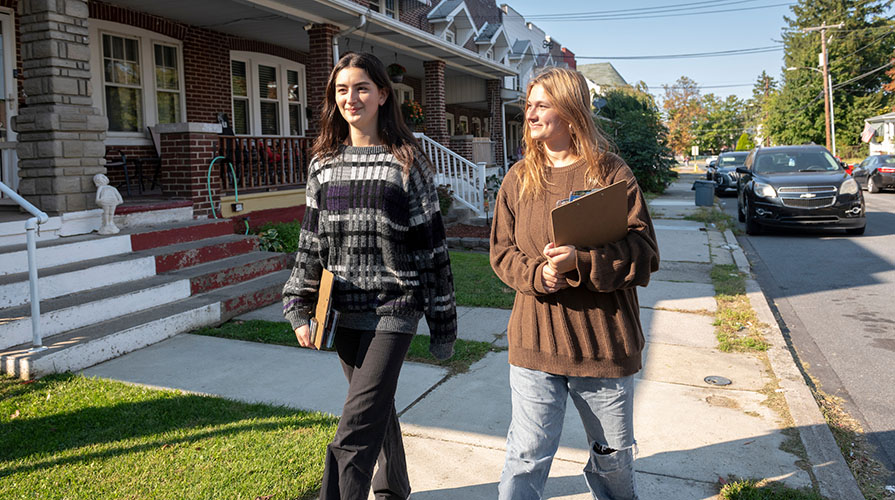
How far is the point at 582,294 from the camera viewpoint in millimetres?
2404

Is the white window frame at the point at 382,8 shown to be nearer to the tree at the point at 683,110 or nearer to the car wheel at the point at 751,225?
the car wheel at the point at 751,225

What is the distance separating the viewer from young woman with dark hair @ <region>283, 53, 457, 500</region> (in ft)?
8.45

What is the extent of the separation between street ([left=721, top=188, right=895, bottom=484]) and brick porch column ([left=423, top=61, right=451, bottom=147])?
6.73 meters

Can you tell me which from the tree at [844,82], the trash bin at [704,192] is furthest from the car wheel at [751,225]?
the tree at [844,82]

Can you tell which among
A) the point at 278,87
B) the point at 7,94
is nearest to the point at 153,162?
the point at 7,94

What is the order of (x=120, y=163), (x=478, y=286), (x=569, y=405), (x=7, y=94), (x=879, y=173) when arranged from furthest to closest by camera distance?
(x=879, y=173) → (x=120, y=163) → (x=478, y=286) → (x=7, y=94) → (x=569, y=405)

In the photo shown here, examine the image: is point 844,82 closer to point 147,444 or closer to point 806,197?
point 806,197

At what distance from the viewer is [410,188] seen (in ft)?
8.78

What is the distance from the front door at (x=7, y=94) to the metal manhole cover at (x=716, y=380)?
7658mm

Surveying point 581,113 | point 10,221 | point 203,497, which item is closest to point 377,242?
point 581,113

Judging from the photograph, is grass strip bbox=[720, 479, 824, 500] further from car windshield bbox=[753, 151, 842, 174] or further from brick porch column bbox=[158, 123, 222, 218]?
car windshield bbox=[753, 151, 842, 174]

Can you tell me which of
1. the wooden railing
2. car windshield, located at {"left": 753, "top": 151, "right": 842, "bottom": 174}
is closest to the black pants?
the wooden railing

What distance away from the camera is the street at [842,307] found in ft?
16.0

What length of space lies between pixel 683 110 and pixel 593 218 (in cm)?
8109
